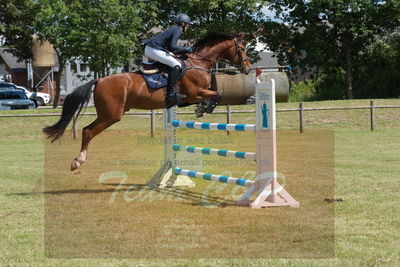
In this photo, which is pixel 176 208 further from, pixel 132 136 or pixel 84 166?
pixel 132 136

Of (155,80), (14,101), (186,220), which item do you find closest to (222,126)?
(155,80)

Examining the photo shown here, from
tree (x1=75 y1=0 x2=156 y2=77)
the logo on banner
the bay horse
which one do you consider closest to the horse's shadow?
the bay horse

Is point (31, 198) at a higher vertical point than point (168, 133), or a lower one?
lower

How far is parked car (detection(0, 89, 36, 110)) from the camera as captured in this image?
34219 mm

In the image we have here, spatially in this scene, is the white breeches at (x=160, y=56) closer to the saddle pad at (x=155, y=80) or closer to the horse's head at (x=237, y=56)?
the saddle pad at (x=155, y=80)

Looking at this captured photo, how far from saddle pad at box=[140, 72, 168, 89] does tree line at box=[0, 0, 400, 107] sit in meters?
22.5

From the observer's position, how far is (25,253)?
6156 millimetres

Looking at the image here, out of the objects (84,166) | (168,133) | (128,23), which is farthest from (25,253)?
(128,23)

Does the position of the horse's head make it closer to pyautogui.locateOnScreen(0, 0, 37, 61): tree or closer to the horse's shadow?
the horse's shadow

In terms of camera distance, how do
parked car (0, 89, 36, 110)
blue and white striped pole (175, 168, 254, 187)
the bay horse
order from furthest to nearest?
parked car (0, 89, 36, 110) → the bay horse → blue and white striped pole (175, 168, 254, 187)

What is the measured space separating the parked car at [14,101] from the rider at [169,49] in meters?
25.3

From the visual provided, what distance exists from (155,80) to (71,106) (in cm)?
139

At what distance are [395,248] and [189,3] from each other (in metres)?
31.9

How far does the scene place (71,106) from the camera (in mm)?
10414
